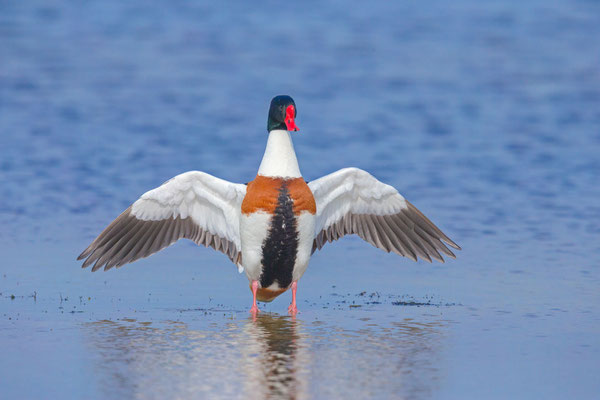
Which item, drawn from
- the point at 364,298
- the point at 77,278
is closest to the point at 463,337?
the point at 364,298

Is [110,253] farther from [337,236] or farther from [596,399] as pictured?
[596,399]

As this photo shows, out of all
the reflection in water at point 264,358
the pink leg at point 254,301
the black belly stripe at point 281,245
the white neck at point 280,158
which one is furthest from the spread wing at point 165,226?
the reflection in water at point 264,358

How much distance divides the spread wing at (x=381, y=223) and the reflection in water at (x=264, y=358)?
1708 mm

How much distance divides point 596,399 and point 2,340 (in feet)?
15.9

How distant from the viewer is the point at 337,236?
38.8 ft

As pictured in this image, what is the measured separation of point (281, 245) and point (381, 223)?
171 centimetres

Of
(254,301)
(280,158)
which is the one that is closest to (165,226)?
(254,301)

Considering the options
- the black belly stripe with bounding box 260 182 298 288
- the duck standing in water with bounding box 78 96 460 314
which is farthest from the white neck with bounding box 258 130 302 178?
the black belly stripe with bounding box 260 182 298 288

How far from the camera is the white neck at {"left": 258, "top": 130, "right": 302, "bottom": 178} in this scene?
10523 mm

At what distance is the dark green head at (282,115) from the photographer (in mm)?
10664

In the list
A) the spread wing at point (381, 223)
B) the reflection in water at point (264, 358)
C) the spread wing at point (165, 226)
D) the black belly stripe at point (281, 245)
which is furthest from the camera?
the spread wing at point (381, 223)

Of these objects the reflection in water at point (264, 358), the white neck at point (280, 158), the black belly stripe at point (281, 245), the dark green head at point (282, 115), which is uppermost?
the dark green head at point (282, 115)

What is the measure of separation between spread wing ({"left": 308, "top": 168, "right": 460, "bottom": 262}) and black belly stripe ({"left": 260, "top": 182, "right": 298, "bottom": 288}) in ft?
2.72

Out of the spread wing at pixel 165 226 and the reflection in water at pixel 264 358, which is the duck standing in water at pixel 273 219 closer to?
the spread wing at pixel 165 226
